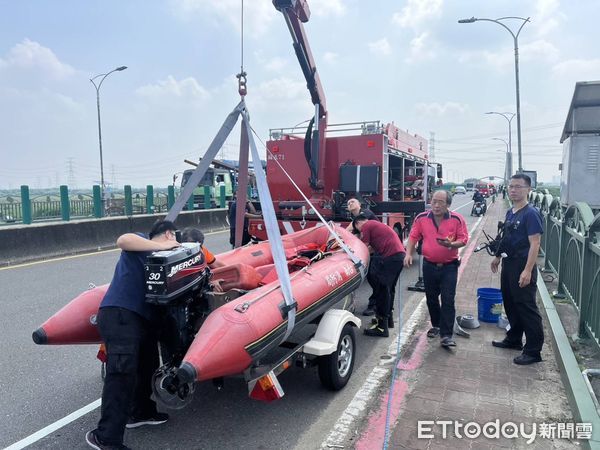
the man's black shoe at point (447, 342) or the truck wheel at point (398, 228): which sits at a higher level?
the truck wheel at point (398, 228)

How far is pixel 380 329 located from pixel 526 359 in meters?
1.59

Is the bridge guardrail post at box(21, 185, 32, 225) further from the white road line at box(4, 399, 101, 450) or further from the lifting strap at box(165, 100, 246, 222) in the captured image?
the white road line at box(4, 399, 101, 450)

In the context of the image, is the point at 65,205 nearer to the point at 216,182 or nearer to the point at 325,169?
the point at 325,169

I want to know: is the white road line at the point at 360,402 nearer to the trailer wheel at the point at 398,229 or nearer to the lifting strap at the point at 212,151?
the lifting strap at the point at 212,151

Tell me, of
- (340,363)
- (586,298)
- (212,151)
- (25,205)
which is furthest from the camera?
(25,205)

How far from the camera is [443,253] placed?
5.20 m

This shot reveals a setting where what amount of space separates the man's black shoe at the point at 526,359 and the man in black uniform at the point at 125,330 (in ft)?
11.5

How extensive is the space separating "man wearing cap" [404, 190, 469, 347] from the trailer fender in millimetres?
1256

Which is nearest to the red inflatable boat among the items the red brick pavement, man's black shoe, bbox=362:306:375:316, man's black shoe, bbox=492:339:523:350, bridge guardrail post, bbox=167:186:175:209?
the red brick pavement

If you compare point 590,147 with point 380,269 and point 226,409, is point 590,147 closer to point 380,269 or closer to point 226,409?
point 380,269

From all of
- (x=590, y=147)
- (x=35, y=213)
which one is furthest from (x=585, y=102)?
(x=35, y=213)

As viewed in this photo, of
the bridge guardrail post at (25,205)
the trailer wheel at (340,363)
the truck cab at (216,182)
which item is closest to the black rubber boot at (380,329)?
the trailer wheel at (340,363)

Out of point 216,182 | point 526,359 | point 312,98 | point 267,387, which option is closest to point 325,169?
point 312,98

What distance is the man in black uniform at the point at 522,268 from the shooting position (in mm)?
4680
